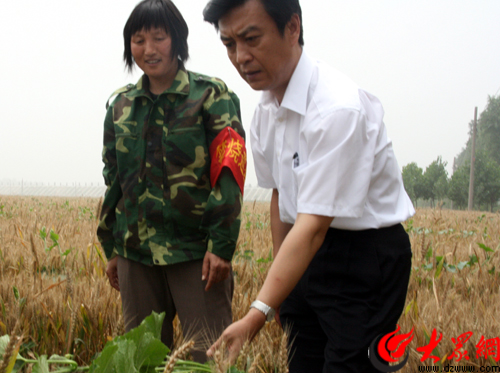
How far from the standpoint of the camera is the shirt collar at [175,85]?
1736mm

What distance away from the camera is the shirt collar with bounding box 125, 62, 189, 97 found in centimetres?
174

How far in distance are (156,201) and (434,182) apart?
166 feet

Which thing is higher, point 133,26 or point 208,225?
point 133,26

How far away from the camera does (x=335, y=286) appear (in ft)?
4.31

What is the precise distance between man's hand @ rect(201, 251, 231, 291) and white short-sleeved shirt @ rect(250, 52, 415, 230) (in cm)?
32

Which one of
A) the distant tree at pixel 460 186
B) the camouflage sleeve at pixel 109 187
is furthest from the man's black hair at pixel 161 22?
the distant tree at pixel 460 186

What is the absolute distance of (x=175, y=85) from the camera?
175cm

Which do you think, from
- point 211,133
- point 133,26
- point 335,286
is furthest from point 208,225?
point 133,26

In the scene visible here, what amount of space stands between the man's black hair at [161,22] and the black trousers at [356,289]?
3.11 feet

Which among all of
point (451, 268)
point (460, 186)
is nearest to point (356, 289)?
point (451, 268)

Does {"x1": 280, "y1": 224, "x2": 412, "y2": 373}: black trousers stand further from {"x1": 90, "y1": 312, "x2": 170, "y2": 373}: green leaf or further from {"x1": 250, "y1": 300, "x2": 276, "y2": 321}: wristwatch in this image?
{"x1": 90, "y1": 312, "x2": 170, "y2": 373}: green leaf

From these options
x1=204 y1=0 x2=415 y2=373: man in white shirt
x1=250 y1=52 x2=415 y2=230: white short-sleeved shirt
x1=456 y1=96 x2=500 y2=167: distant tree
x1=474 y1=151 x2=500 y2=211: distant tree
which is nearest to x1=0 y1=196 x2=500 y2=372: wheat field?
x1=204 y1=0 x2=415 y2=373: man in white shirt

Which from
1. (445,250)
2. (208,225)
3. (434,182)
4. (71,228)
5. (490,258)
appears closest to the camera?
(208,225)

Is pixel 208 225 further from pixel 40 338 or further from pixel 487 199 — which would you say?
pixel 487 199
